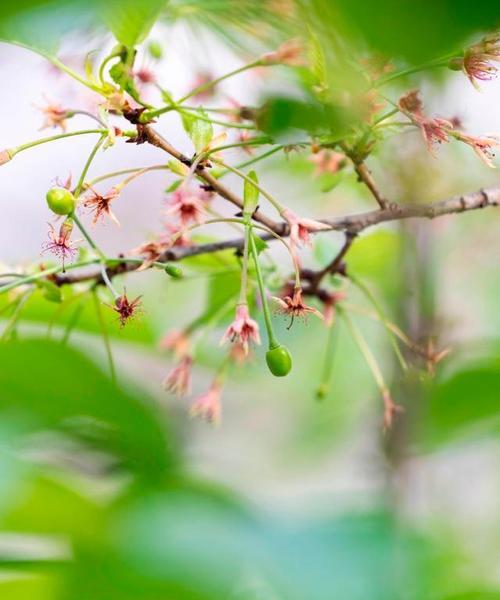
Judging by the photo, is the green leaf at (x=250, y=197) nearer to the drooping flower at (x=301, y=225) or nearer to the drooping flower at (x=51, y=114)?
the drooping flower at (x=301, y=225)

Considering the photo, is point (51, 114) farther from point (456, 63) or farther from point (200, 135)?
point (456, 63)

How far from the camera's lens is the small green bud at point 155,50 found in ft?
2.28

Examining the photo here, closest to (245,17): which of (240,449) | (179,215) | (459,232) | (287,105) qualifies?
(179,215)

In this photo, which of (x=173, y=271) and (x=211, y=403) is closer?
(x=173, y=271)

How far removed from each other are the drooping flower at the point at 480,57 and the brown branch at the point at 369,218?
10 centimetres

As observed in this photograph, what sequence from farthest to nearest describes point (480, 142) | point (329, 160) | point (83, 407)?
point (329, 160) → point (480, 142) → point (83, 407)

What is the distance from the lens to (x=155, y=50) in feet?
2.28

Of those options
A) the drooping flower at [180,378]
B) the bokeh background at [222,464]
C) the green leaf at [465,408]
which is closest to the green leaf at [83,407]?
the bokeh background at [222,464]

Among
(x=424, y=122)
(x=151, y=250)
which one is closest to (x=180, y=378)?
(x=151, y=250)

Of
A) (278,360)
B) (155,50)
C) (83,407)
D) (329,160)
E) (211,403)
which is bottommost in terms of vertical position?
(83,407)

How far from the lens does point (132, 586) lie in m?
0.21

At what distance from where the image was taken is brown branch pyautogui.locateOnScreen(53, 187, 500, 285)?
55 cm

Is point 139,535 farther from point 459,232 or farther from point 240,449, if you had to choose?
point 240,449

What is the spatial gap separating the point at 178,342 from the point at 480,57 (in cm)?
36
